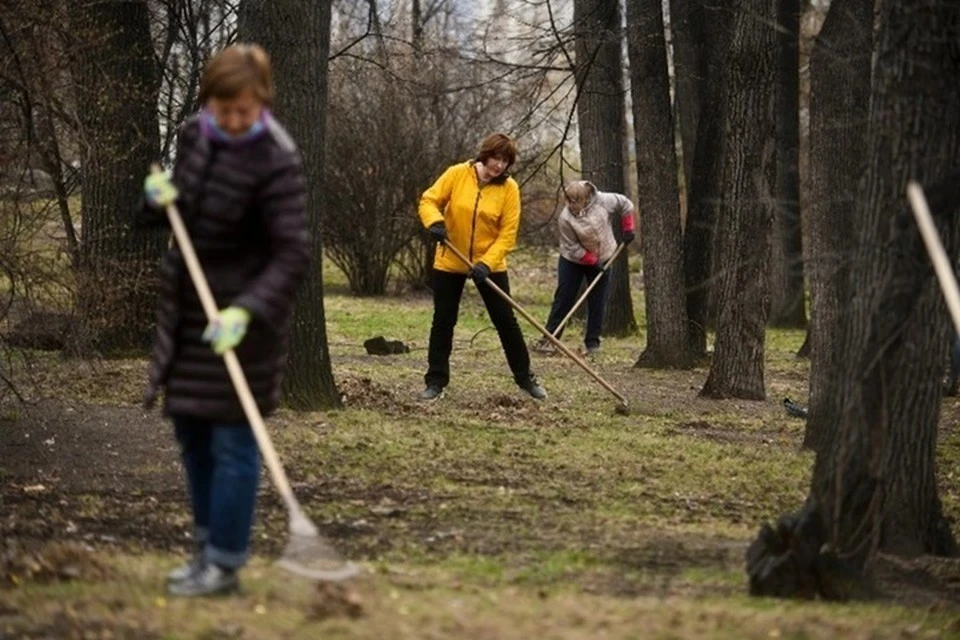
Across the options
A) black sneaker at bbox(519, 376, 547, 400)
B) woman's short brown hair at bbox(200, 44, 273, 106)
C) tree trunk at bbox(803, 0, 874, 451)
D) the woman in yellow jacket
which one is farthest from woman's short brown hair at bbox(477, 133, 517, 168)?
woman's short brown hair at bbox(200, 44, 273, 106)

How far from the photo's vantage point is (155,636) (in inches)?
211

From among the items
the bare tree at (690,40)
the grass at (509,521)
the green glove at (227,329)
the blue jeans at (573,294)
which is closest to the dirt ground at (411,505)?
the grass at (509,521)

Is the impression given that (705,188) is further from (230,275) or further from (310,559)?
(310,559)

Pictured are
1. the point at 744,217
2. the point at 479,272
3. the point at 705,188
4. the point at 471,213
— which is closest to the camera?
the point at 479,272

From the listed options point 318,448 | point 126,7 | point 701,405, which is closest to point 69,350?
point 318,448

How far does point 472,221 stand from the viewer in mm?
12906

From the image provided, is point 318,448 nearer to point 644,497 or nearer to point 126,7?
point 644,497

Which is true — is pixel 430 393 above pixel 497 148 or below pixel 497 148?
below

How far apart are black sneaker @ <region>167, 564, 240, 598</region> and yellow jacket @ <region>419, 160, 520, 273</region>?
274 inches

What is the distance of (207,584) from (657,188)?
39.8 feet

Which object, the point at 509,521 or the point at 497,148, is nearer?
the point at 509,521

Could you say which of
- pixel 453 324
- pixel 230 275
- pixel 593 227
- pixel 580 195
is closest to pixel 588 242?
pixel 593 227

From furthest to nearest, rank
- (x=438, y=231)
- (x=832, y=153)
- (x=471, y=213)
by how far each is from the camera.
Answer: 1. (x=832, y=153)
2. (x=471, y=213)
3. (x=438, y=231)

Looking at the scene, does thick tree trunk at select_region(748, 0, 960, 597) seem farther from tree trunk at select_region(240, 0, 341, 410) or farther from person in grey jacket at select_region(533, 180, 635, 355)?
person in grey jacket at select_region(533, 180, 635, 355)
